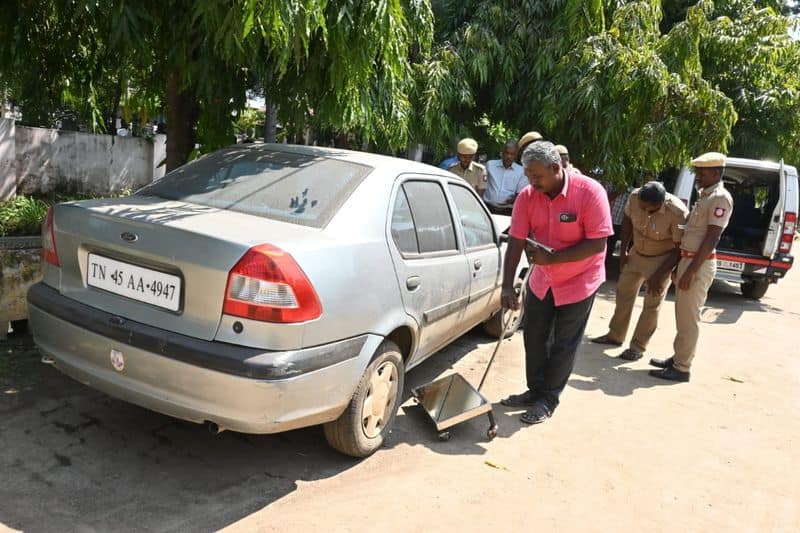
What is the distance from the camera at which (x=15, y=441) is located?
309 cm

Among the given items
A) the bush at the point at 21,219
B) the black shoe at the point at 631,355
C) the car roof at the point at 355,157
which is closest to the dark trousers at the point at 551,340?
the car roof at the point at 355,157

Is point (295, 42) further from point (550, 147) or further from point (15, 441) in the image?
point (15, 441)

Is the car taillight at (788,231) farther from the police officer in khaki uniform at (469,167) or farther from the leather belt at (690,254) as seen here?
the leather belt at (690,254)

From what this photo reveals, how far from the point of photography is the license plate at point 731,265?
8516 mm

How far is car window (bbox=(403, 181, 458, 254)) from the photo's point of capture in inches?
142

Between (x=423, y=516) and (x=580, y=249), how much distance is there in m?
1.78

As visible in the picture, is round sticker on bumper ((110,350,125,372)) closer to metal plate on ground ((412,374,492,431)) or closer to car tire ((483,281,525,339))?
metal plate on ground ((412,374,492,431))

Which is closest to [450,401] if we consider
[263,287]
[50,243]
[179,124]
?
[263,287]

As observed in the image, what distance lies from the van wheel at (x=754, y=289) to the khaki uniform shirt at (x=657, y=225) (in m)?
4.53

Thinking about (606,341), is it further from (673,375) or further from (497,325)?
(497,325)

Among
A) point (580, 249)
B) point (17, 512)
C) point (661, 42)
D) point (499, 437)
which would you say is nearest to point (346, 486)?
point (499, 437)

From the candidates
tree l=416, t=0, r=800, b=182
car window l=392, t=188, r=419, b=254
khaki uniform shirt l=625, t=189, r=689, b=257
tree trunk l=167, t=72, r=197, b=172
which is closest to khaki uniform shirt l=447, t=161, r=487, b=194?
tree l=416, t=0, r=800, b=182

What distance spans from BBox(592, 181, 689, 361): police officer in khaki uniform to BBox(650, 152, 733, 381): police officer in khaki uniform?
0.66 feet

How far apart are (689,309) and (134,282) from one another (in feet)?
13.4
